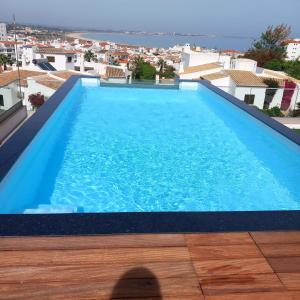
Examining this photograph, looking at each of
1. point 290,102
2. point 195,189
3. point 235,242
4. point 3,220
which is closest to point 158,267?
point 235,242

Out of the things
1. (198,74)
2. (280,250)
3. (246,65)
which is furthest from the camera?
(246,65)

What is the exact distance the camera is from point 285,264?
1.91 m

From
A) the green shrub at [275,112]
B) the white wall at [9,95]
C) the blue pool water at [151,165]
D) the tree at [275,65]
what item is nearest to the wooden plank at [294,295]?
the blue pool water at [151,165]

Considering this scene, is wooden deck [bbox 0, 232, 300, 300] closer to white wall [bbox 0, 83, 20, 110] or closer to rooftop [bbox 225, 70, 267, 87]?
white wall [bbox 0, 83, 20, 110]

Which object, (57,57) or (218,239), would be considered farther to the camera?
(57,57)

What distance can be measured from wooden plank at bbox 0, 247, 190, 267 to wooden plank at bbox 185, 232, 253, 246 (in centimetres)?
14

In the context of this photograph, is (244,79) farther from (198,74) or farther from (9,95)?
(9,95)

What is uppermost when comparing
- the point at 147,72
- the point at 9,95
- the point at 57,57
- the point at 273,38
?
the point at 273,38

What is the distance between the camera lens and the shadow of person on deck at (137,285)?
5.42ft

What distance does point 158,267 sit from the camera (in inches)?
72.5

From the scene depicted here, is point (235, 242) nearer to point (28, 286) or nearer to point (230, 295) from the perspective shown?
point (230, 295)

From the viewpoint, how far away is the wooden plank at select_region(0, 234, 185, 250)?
1946 millimetres

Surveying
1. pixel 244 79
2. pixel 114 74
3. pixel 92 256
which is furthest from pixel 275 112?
pixel 114 74

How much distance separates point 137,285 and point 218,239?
68 cm
